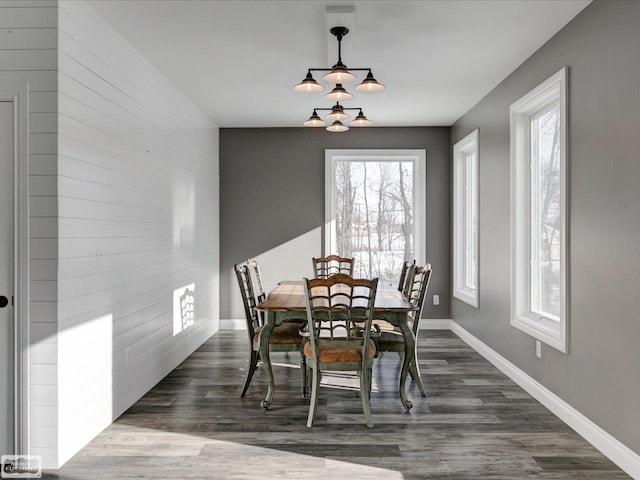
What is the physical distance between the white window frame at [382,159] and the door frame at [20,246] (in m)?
4.17

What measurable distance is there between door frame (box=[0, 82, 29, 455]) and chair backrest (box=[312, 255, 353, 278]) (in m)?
3.18

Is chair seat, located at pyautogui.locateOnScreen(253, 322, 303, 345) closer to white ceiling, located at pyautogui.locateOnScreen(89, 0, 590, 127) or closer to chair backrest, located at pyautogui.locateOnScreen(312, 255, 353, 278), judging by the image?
chair backrest, located at pyautogui.locateOnScreen(312, 255, 353, 278)

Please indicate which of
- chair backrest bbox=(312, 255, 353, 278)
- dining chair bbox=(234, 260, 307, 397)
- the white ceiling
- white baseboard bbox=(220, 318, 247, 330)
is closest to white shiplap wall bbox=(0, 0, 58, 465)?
the white ceiling

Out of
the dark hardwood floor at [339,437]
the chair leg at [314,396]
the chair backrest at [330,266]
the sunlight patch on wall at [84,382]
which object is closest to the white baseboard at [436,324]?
the chair backrest at [330,266]

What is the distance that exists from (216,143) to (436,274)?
10.9 ft

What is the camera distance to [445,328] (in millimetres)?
6496

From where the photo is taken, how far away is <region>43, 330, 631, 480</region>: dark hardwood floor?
2.62 m

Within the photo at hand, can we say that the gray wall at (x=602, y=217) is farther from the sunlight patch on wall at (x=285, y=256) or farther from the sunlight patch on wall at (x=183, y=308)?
the sunlight patch on wall at (x=285, y=256)

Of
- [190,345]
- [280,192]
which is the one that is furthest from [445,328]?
[190,345]

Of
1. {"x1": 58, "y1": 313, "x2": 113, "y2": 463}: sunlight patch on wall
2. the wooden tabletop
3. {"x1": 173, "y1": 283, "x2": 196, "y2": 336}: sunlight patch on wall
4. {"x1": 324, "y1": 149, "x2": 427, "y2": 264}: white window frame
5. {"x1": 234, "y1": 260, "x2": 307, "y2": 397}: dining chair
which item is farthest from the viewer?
{"x1": 324, "y1": 149, "x2": 427, "y2": 264}: white window frame

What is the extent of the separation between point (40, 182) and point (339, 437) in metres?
2.23

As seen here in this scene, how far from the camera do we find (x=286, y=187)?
6.50 metres

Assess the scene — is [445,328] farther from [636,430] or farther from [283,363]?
[636,430]

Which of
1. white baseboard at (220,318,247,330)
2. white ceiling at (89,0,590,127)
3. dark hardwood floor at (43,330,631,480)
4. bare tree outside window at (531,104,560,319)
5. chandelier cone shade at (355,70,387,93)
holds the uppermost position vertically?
white ceiling at (89,0,590,127)
